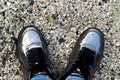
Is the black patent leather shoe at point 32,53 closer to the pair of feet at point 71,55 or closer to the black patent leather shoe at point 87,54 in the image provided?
the pair of feet at point 71,55

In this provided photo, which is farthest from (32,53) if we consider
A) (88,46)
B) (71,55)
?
(88,46)

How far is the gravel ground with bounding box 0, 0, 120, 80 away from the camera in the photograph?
9.02 feet

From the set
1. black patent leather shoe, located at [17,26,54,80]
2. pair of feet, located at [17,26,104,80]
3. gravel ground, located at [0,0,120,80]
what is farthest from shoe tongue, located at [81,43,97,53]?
black patent leather shoe, located at [17,26,54,80]

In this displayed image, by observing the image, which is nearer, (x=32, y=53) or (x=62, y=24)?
(x=32, y=53)

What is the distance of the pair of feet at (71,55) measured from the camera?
8.38 ft

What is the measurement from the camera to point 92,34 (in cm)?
272

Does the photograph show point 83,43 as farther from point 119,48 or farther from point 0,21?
point 0,21

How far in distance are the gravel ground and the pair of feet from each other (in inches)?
2.6

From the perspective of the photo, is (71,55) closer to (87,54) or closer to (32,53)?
(87,54)

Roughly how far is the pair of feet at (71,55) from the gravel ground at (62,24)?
67mm

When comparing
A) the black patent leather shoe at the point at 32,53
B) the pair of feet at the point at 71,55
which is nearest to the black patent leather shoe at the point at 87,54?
the pair of feet at the point at 71,55

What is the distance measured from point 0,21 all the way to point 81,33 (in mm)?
579

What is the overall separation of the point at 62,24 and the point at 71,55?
0.24 m

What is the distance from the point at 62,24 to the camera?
2.79 m
